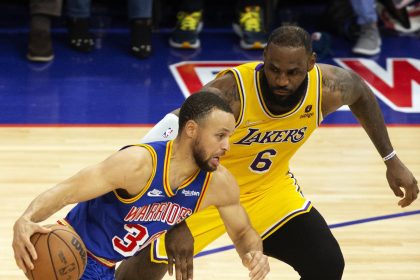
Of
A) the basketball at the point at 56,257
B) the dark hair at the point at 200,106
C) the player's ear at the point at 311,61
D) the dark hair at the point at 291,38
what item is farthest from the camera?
the player's ear at the point at 311,61

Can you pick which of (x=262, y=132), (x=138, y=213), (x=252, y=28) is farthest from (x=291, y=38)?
(x=252, y=28)

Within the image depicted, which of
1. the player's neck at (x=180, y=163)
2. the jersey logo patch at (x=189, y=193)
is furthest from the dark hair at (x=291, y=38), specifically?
the jersey logo patch at (x=189, y=193)

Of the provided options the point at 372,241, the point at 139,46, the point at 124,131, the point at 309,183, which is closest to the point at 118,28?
the point at 139,46

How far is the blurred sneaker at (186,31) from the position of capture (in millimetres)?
10633

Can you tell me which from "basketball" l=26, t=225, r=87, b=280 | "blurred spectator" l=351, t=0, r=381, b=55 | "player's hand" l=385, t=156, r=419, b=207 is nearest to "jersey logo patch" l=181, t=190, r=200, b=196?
"basketball" l=26, t=225, r=87, b=280

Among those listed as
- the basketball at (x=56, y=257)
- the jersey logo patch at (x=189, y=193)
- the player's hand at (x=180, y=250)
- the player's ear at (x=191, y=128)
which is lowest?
the player's hand at (x=180, y=250)

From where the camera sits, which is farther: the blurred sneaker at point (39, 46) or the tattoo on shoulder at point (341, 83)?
the blurred sneaker at point (39, 46)

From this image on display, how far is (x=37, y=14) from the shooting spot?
1001 cm

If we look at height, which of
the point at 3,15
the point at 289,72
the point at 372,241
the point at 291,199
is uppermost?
the point at 289,72

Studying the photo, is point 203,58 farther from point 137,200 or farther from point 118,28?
point 137,200

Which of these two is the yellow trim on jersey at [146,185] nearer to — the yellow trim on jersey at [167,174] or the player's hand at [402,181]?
the yellow trim on jersey at [167,174]

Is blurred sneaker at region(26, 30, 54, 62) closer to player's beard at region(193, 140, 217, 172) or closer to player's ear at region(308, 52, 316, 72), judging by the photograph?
player's ear at region(308, 52, 316, 72)

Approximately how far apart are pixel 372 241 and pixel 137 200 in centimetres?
249

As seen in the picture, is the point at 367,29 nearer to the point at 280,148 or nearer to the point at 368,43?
the point at 368,43
